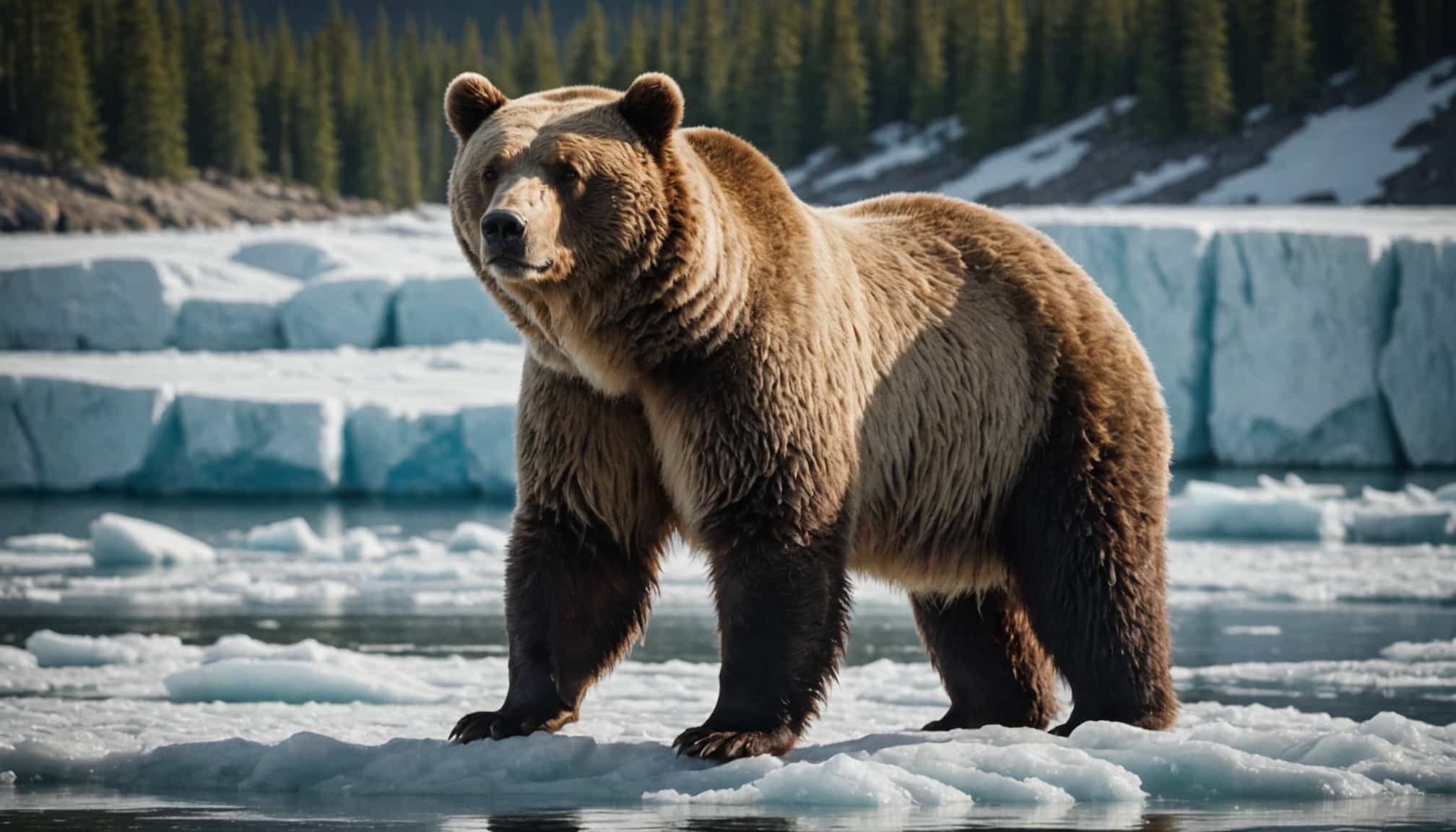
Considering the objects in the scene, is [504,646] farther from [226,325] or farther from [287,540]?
[226,325]

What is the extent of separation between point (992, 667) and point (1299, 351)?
22.4 meters

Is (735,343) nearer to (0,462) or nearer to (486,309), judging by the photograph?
(0,462)

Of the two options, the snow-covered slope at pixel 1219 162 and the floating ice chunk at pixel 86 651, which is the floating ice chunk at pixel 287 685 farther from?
the snow-covered slope at pixel 1219 162

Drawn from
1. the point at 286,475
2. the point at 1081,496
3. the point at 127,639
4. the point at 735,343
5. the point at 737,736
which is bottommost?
the point at 286,475

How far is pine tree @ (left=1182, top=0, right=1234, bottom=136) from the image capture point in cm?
5319

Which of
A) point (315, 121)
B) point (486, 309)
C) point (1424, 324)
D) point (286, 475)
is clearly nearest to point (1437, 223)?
point (1424, 324)

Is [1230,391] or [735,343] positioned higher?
[735,343]

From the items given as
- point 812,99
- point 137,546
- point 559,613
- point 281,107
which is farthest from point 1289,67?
point 559,613

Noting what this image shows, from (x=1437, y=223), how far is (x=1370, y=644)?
2463 centimetres

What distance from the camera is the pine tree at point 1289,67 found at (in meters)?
52.8

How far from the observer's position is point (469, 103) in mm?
5023

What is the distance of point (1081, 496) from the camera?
17.9ft

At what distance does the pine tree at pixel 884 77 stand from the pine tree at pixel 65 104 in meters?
28.5

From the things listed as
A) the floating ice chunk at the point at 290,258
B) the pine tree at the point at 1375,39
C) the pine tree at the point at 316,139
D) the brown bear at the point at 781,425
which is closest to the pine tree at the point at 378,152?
the pine tree at the point at 316,139
